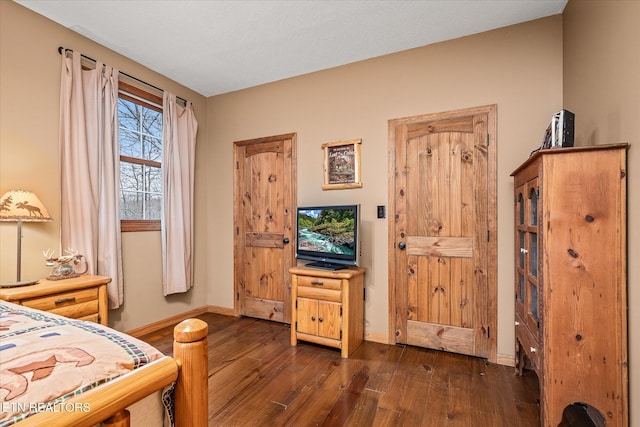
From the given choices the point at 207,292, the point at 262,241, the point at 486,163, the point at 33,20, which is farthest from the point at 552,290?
the point at 33,20

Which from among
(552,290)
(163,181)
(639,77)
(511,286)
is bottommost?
(511,286)

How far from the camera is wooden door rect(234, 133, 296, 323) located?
11.5 ft

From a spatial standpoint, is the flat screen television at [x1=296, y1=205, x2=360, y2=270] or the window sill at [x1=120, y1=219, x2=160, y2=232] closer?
the flat screen television at [x1=296, y1=205, x2=360, y2=270]

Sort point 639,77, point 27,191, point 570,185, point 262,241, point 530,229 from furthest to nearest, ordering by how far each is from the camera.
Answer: point 262,241 → point 27,191 → point 530,229 → point 570,185 → point 639,77

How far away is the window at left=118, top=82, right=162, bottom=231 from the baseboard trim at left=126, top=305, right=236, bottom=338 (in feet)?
3.31

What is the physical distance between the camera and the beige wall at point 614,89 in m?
1.43

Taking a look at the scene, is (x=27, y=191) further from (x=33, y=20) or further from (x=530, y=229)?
(x=530, y=229)

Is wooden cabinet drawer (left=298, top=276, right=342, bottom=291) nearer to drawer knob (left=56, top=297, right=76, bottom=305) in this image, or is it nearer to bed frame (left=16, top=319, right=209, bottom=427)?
drawer knob (left=56, top=297, right=76, bottom=305)

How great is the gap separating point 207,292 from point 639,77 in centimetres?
419

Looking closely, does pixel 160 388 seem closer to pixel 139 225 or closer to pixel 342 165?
pixel 342 165

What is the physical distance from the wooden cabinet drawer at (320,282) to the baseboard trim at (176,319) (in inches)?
56.1

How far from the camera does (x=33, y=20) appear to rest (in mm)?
2424

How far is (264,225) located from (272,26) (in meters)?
2.01

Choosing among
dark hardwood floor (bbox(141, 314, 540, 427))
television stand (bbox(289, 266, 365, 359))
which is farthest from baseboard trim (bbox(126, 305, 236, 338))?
television stand (bbox(289, 266, 365, 359))
